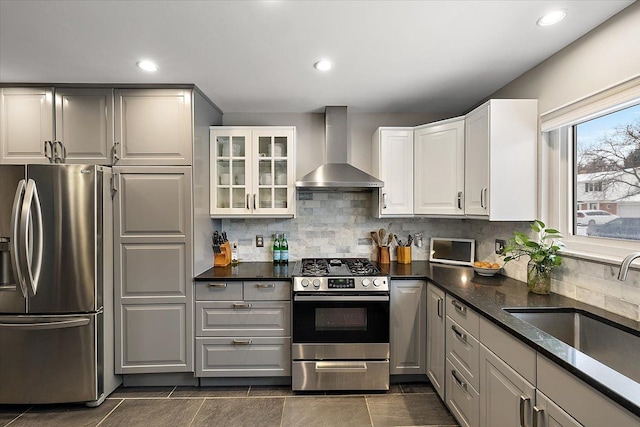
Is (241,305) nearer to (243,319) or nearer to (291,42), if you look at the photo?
(243,319)

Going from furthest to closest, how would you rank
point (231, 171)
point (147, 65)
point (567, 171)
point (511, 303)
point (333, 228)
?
1. point (333, 228)
2. point (231, 171)
3. point (147, 65)
4. point (567, 171)
5. point (511, 303)

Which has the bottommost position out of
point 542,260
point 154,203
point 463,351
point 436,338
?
point 436,338

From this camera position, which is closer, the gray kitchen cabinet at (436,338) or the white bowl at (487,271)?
the gray kitchen cabinet at (436,338)

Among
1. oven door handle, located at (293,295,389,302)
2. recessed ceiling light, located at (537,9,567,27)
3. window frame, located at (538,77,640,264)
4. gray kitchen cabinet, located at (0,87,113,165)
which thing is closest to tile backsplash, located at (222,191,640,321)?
oven door handle, located at (293,295,389,302)

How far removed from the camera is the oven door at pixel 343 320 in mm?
2449

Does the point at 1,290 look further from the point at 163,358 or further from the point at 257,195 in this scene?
the point at 257,195

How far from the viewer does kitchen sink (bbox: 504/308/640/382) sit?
138 cm

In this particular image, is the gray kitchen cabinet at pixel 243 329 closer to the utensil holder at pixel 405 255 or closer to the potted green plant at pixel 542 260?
the utensil holder at pixel 405 255

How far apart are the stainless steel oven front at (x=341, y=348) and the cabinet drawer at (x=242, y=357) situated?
15cm

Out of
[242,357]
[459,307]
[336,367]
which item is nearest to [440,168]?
[459,307]

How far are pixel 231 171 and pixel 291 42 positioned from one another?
137cm

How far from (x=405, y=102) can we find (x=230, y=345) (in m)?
Result: 2.57

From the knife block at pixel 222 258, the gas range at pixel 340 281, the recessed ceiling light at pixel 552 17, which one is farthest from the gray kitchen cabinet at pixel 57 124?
the recessed ceiling light at pixel 552 17

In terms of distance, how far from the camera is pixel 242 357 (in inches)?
98.9
